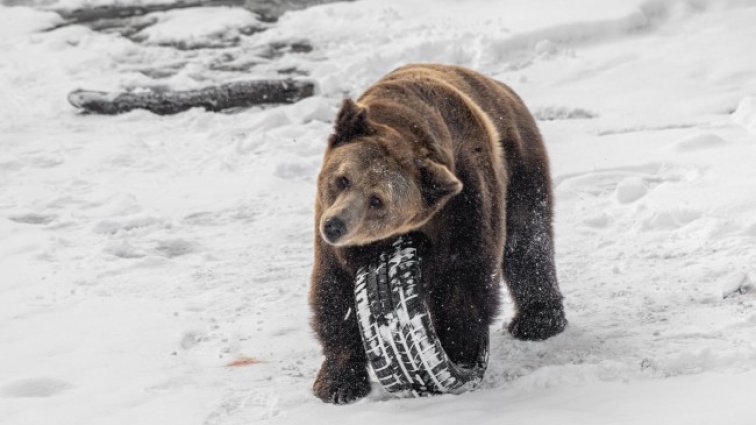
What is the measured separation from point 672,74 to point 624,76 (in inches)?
17.5

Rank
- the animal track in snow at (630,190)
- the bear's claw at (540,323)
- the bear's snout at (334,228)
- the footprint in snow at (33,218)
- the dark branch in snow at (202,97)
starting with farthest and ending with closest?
1. the dark branch in snow at (202,97)
2. the footprint in snow at (33,218)
3. the animal track in snow at (630,190)
4. the bear's claw at (540,323)
5. the bear's snout at (334,228)

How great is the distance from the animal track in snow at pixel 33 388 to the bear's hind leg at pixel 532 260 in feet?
7.38

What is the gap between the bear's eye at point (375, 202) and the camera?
4004 millimetres

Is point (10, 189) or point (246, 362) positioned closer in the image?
point (246, 362)

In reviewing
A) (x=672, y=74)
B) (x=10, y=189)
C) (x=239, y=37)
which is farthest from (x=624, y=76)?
(x=10, y=189)

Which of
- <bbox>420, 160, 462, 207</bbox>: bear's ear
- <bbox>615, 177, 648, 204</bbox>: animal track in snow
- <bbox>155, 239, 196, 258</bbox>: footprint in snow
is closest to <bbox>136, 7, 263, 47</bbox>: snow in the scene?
Answer: <bbox>155, 239, 196, 258</bbox>: footprint in snow

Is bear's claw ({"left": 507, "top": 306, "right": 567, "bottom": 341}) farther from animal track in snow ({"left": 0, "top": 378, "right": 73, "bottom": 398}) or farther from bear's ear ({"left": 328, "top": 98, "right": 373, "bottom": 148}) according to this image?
animal track in snow ({"left": 0, "top": 378, "right": 73, "bottom": 398})

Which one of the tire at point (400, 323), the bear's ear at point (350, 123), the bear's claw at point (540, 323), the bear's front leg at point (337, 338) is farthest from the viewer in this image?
the bear's claw at point (540, 323)

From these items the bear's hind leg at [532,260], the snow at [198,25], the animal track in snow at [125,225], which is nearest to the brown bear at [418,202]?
the bear's hind leg at [532,260]

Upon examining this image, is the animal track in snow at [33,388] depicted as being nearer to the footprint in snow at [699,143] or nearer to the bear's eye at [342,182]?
the bear's eye at [342,182]

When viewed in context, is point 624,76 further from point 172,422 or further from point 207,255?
point 172,422

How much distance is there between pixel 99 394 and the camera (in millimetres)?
4723

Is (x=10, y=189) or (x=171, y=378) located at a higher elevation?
(x=171, y=378)

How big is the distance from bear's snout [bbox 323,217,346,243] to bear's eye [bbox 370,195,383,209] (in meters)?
0.19
